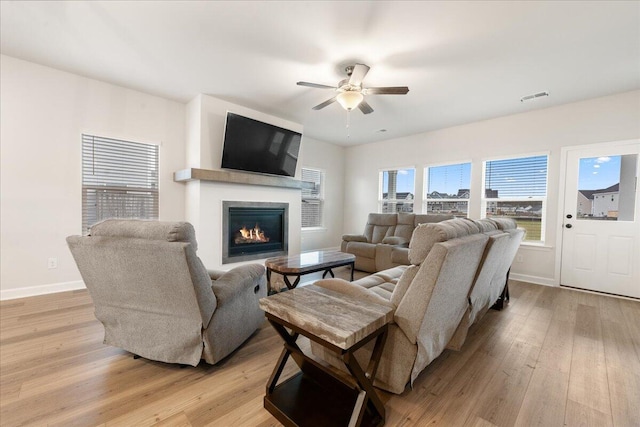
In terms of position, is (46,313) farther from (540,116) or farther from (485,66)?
(540,116)

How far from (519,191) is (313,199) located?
12.8 ft

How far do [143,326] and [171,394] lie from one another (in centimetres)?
→ 51

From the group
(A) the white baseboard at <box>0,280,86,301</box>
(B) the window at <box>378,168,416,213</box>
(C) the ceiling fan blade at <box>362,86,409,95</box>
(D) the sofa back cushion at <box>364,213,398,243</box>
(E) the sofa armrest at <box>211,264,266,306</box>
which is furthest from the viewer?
(B) the window at <box>378,168,416,213</box>

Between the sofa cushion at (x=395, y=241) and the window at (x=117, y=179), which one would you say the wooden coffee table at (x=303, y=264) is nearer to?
the sofa cushion at (x=395, y=241)

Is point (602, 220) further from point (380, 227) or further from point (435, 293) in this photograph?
point (435, 293)

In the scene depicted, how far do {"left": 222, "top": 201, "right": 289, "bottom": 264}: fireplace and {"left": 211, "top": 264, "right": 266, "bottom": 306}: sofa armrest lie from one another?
201 cm

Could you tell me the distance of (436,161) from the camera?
5.14 m

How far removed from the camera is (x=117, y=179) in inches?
143

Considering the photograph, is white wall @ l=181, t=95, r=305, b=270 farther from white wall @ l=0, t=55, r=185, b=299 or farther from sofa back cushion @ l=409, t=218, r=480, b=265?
sofa back cushion @ l=409, t=218, r=480, b=265

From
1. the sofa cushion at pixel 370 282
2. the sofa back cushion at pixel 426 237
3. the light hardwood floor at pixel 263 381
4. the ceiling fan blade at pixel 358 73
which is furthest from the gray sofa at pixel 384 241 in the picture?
the sofa back cushion at pixel 426 237

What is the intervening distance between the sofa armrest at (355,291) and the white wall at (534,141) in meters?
3.94

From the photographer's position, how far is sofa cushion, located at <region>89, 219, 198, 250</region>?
5.02 feet

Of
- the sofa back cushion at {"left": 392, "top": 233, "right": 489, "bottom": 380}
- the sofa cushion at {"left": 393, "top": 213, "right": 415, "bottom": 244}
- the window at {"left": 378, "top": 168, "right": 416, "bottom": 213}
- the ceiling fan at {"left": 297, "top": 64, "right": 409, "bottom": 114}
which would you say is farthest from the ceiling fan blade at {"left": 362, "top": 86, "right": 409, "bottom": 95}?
the window at {"left": 378, "top": 168, "right": 416, "bottom": 213}

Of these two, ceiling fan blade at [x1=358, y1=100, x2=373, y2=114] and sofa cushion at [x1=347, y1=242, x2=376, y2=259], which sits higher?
ceiling fan blade at [x1=358, y1=100, x2=373, y2=114]
